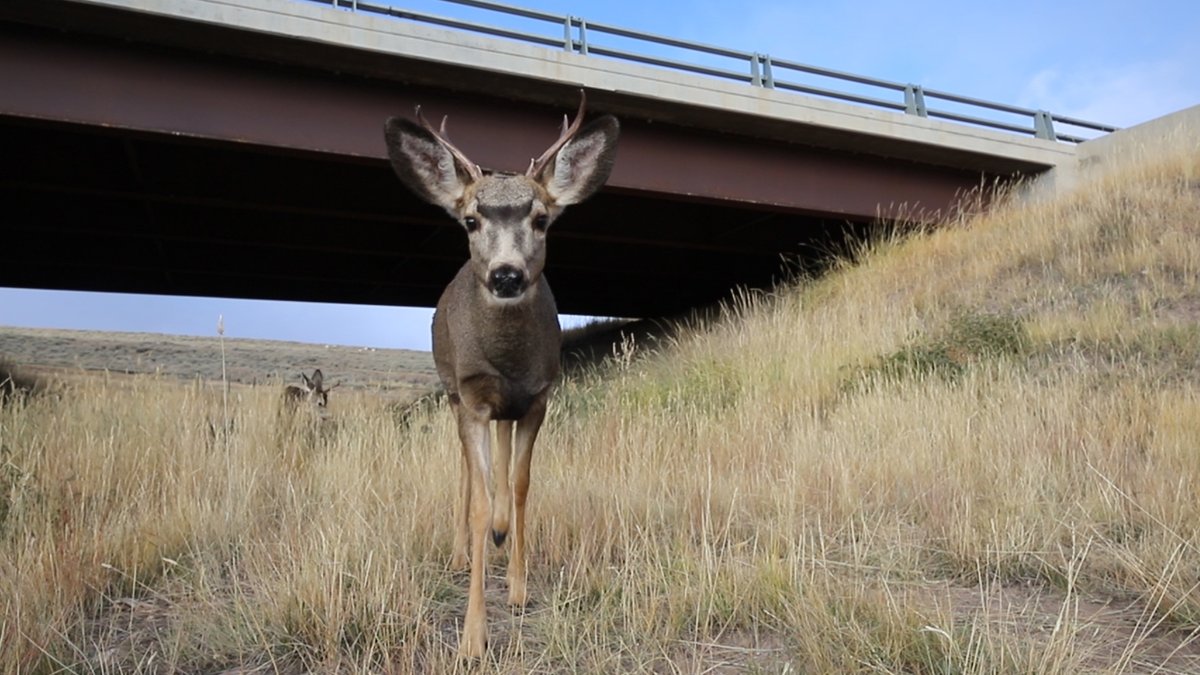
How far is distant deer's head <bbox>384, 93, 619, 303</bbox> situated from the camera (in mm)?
3604

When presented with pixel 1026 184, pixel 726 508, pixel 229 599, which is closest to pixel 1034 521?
pixel 726 508

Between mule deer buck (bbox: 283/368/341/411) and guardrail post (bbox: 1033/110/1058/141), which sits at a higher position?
guardrail post (bbox: 1033/110/1058/141)

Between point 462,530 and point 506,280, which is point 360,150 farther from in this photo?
point 506,280

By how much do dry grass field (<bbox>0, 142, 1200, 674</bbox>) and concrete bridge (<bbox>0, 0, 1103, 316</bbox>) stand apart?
440 cm

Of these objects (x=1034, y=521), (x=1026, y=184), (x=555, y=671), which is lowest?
(x=555, y=671)

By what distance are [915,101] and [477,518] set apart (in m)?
15.0

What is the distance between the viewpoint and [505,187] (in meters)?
3.74

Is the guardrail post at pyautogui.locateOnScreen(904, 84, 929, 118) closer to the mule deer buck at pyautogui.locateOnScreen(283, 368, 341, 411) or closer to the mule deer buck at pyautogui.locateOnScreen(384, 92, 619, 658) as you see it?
the mule deer buck at pyautogui.locateOnScreen(283, 368, 341, 411)

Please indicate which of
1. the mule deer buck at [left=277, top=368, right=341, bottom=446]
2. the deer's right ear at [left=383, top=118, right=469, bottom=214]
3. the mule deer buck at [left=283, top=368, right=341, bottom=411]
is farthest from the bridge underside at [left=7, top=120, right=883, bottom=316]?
the deer's right ear at [left=383, top=118, right=469, bottom=214]

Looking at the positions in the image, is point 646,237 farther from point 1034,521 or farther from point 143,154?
point 1034,521

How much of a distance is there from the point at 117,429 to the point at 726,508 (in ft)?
15.6

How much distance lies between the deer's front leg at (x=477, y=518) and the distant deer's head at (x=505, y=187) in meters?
0.59

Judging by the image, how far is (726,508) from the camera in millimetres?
4957

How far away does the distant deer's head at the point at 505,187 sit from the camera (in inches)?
142
